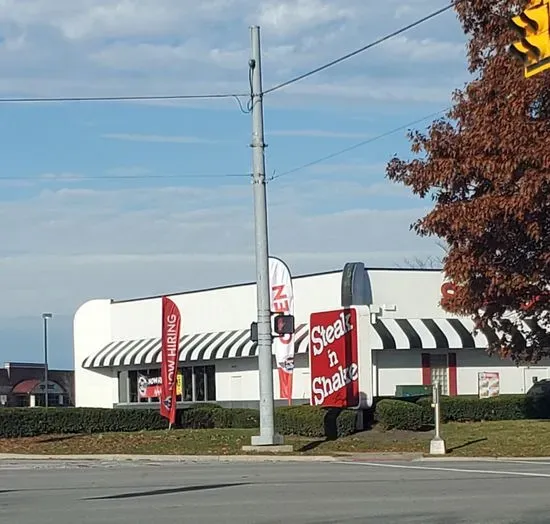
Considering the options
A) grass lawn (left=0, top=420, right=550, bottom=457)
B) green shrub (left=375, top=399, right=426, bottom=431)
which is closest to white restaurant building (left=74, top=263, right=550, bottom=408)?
green shrub (left=375, top=399, right=426, bottom=431)

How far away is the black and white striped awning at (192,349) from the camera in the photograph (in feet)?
141

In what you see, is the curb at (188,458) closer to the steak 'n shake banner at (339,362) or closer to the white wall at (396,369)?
the steak 'n shake banner at (339,362)

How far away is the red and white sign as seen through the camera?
97.8 feet

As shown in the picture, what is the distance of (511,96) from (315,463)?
8.39 metres

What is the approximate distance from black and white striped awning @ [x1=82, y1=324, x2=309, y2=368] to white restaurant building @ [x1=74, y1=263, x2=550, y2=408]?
0.05 metres

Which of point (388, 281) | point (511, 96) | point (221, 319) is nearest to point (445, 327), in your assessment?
point (388, 281)

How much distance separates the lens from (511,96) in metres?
22.4

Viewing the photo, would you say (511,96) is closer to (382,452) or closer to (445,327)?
(382,452)

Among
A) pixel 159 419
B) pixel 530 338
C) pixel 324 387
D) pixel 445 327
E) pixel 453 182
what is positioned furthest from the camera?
pixel 445 327

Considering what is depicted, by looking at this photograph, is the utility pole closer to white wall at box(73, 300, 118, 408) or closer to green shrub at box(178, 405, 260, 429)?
green shrub at box(178, 405, 260, 429)

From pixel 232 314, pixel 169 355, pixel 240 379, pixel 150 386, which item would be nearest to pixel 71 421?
pixel 169 355

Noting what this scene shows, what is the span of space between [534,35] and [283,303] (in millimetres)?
23305

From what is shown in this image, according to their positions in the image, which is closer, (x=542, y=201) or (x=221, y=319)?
(x=542, y=201)

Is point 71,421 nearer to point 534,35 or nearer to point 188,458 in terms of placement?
point 188,458
